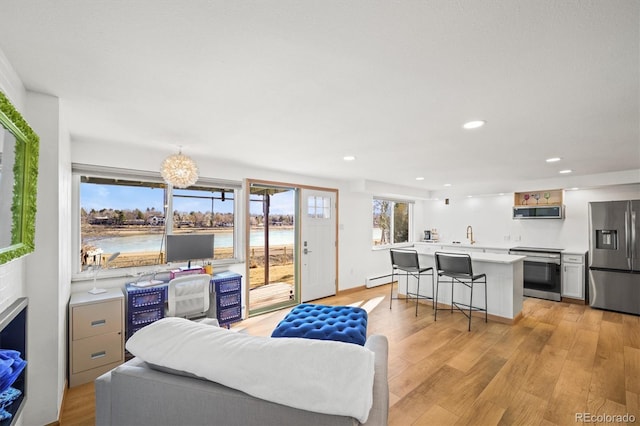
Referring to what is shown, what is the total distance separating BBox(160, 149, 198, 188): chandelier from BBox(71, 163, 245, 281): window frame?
71cm

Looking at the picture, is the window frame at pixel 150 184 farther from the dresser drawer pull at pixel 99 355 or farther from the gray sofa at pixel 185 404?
the gray sofa at pixel 185 404

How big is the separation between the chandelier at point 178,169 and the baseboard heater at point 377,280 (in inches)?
168

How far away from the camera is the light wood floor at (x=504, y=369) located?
6.96 ft

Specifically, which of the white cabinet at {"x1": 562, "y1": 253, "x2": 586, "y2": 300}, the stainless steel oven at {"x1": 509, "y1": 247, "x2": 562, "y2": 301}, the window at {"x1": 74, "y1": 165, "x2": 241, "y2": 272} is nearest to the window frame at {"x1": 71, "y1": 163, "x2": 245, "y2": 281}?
the window at {"x1": 74, "y1": 165, "x2": 241, "y2": 272}

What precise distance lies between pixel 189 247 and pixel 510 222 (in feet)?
20.6

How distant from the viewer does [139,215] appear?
11.6ft

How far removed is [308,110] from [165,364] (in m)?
1.77

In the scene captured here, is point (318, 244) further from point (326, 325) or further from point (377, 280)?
point (326, 325)

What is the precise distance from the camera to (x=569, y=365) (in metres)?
2.76

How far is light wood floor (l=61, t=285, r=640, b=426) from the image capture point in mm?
2121

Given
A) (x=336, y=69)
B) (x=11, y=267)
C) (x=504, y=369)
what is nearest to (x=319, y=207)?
(x=504, y=369)

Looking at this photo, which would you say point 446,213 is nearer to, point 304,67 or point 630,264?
point 630,264

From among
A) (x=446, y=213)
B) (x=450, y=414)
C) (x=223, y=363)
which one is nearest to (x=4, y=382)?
(x=223, y=363)

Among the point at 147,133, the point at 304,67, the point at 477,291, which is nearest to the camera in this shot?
the point at 304,67
